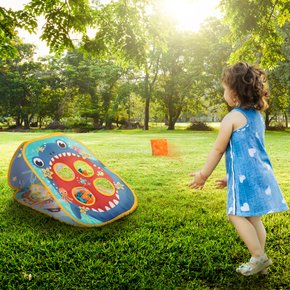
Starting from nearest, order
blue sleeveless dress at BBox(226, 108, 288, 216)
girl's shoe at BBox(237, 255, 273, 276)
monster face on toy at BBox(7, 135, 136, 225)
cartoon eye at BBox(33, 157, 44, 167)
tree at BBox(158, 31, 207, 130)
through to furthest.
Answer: blue sleeveless dress at BBox(226, 108, 288, 216), girl's shoe at BBox(237, 255, 273, 276), monster face on toy at BBox(7, 135, 136, 225), cartoon eye at BBox(33, 157, 44, 167), tree at BBox(158, 31, 207, 130)

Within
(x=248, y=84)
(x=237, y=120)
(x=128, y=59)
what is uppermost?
(x=128, y=59)

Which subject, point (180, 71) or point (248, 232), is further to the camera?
point (180, 71)

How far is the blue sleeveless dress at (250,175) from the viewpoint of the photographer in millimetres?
2229

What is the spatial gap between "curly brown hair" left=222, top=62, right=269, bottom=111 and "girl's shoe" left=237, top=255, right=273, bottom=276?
1.06m

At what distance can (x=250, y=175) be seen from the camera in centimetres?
→ 224

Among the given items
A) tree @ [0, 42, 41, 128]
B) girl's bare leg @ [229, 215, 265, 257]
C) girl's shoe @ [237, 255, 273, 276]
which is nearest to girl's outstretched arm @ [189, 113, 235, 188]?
girl's bare leg @ [229, 215, 265, 257]

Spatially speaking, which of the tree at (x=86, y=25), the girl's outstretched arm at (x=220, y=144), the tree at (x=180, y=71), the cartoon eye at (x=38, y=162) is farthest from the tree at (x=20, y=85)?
the girl's outstretched arm at (x=220, y=144)

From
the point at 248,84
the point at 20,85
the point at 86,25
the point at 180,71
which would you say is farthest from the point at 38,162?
the point at 20,85

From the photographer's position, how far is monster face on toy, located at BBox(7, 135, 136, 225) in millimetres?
3475

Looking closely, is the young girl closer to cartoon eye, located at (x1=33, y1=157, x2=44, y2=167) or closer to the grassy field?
the grassy field

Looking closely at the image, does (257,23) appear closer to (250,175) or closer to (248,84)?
(248,84)

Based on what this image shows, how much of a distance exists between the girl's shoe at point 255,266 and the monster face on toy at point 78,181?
1.53 meters

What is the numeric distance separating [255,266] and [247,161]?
74 centimetres

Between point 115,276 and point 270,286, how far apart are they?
1.06 m
